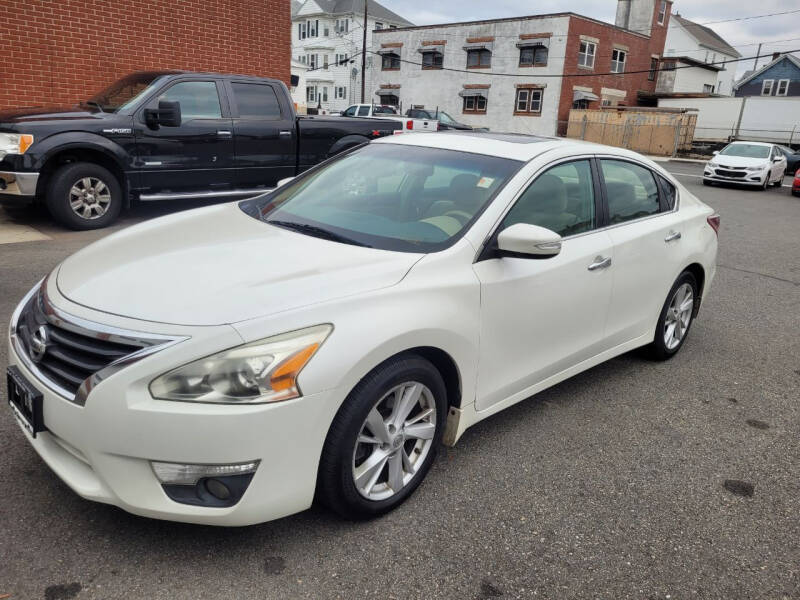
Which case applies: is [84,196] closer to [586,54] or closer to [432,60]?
[586,54]

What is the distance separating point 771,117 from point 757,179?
26.9m

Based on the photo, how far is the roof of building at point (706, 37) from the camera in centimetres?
6234

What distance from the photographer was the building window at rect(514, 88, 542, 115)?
4403 cm

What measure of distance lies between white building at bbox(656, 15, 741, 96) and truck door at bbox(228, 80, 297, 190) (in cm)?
4825

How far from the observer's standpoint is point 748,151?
800 inches

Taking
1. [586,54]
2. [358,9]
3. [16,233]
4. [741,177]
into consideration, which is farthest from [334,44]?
[16,233]

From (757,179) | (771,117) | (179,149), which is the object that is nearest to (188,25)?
(179,149)

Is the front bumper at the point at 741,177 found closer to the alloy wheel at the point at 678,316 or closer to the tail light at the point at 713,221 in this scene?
the tail light at the point at 713,221

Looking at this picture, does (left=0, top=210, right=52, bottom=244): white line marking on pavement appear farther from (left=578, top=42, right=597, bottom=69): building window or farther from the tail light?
(left=578, top=42, right=597, bottom=69): building window

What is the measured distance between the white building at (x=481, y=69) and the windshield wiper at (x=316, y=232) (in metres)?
42.3

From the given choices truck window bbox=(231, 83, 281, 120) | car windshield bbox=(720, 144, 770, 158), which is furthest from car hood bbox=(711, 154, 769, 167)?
truck window bbox=(231, 83, 281, 120)

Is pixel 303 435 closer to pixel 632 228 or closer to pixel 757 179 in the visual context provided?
pixel 632 228

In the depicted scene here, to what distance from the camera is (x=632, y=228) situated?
13.4 ft

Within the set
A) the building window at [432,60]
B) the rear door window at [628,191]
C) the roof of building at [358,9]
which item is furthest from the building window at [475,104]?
the rear door window at [628,191]
